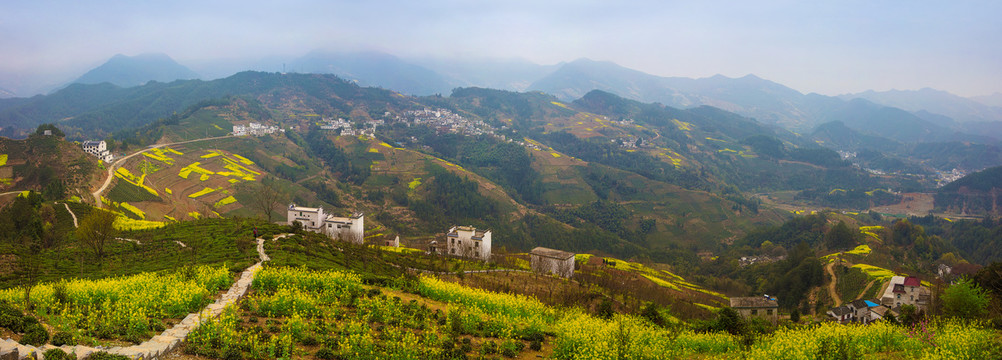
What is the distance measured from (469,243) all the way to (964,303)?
38.4m

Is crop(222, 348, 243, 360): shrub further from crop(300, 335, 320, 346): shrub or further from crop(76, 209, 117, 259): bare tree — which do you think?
crop(76, 209, 117, 259): bare tree

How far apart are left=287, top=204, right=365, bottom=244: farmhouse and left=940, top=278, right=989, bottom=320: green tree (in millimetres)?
46085

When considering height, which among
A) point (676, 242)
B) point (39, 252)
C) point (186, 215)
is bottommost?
point (676, 242)

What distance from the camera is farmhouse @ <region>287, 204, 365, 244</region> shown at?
173ft

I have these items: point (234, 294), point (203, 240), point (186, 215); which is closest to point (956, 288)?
point (234, 294)

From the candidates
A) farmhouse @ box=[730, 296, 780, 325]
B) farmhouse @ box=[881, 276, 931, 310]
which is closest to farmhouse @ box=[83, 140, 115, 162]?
farmhouse @ box=[730, 296, 780, 325]

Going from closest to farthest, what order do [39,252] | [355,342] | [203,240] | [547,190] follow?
[355,342]
[39,252]
[203,240]
[547,190]

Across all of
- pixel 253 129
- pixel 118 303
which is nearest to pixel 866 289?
pixel 118 303

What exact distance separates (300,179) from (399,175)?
22.0 meters

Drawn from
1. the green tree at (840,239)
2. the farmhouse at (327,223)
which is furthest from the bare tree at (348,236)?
the green tree at (840,239)

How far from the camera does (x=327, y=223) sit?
5406 cm

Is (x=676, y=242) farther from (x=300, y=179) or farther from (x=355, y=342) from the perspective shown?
(x=355, y=342)

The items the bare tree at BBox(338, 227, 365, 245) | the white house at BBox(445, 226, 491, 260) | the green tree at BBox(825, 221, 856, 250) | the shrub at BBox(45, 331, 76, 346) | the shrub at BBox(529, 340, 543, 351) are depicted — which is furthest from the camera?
the green tree at BBox(825, 221, 856, 250)

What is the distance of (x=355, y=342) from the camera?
38.4 ft
